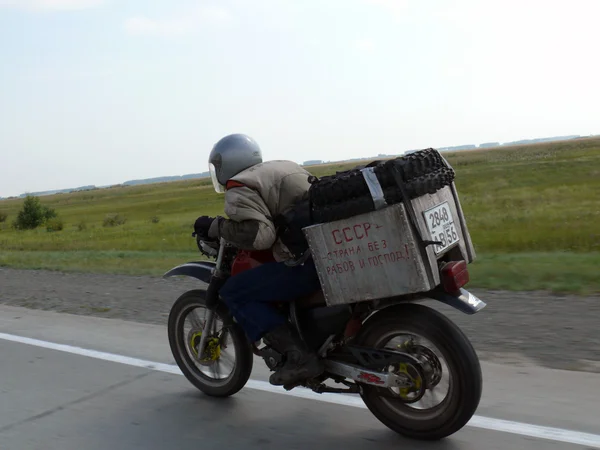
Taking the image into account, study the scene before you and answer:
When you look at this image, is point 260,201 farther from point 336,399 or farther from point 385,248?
point 336,399

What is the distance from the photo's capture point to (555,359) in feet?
17.3

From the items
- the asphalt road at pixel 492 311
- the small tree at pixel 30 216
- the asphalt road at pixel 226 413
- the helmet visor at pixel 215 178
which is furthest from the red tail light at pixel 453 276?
the small tree at pixel 30 216

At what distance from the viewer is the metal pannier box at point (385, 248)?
11.4ft

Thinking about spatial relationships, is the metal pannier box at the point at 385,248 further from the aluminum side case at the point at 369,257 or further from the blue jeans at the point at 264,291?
the blue jeans at the point at 264,291

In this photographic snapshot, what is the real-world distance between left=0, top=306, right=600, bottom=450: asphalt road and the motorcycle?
7.4 inches

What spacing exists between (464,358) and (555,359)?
213 cm

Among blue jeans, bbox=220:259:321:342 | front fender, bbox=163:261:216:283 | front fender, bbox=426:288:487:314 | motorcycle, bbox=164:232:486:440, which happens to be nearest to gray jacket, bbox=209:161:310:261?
blue jeans, bbox=220:259:321:342

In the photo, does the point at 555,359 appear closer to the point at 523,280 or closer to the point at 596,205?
the point at 523,280

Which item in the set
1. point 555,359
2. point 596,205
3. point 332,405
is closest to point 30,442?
point 332,405

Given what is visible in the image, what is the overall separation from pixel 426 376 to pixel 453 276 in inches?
23.8

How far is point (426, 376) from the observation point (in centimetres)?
371

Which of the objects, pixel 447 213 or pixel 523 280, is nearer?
pixel 447 213

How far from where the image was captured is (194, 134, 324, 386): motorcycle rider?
3.99 m

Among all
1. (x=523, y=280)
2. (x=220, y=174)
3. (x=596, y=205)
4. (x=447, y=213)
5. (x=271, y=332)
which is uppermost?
(x=220, y=174)
